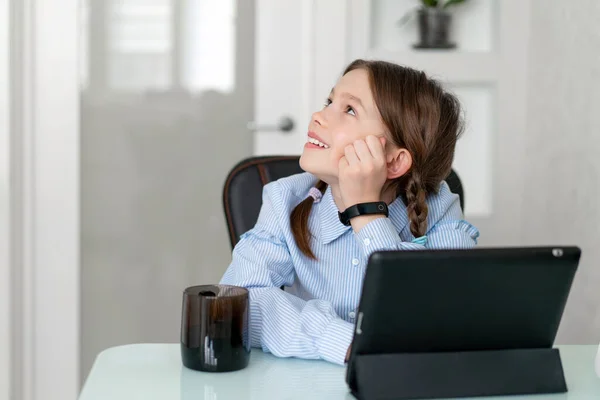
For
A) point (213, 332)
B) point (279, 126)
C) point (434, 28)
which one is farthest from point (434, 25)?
point (213, 332)

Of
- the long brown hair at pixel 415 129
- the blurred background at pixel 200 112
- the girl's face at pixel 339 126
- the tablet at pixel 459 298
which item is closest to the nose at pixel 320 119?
the girl's face at pixel 339 126

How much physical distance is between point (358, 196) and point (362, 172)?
44 mm

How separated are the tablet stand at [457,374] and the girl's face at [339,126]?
0.56 meters

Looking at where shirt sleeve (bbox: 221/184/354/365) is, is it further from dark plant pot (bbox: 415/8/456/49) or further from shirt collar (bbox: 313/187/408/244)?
dark plant pot (bbox: 415/8/456/49)

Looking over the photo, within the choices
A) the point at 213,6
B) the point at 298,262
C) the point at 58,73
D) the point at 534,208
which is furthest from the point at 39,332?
the point at 534,208

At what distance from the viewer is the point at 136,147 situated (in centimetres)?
275

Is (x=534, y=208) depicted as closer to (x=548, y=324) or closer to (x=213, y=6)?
(x=213, y=6)

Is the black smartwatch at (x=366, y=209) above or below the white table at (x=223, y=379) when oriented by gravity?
above

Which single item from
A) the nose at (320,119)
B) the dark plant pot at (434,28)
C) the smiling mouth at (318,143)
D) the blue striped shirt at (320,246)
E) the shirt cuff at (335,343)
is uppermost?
the dark plant pot at (434,28)

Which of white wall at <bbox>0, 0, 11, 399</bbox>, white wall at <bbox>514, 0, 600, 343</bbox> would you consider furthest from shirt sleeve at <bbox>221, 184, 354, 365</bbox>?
white wall at <bbox>0, 0, 11, 399</bbox>

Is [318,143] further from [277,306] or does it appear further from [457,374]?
[457,374]

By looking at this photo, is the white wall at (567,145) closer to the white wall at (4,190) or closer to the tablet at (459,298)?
the tablet at (459,298)

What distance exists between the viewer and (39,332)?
2.71 metres

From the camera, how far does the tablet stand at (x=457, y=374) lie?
937 mm
